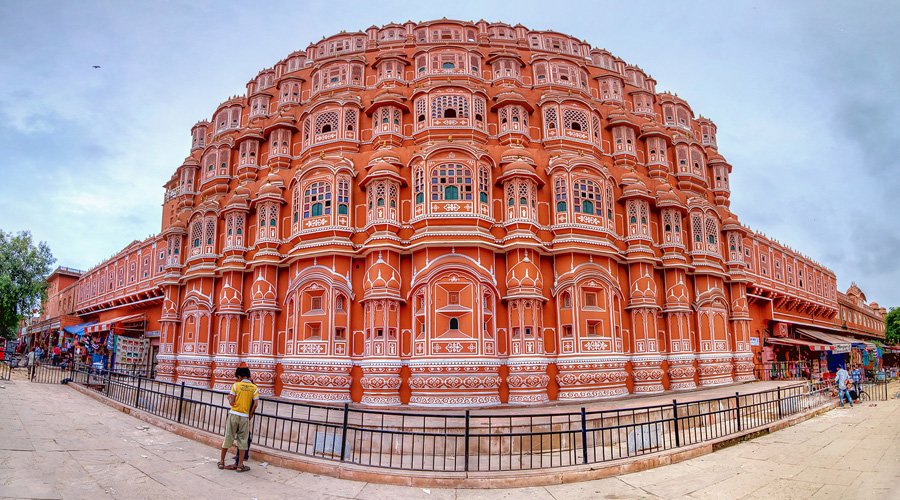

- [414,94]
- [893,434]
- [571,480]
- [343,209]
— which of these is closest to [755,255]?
[893,434]

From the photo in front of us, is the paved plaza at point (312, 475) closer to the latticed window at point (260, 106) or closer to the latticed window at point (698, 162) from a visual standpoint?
the latticed window at point (698, 162)

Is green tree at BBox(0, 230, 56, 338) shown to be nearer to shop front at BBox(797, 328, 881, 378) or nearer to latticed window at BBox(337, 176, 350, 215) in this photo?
latticed window at BBox(337, 176, 350, 215)

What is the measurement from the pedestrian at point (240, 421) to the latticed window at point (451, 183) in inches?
477

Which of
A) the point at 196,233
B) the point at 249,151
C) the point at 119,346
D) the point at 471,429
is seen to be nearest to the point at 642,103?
the point at 249,151

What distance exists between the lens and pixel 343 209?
21.8 m

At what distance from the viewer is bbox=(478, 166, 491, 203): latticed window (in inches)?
822

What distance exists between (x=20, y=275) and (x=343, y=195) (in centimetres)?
3411

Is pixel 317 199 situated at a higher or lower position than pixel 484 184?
lower

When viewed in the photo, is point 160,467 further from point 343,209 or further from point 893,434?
point 893,434

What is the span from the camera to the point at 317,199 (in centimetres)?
2219

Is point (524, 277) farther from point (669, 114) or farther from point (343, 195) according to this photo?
point (669, 114)

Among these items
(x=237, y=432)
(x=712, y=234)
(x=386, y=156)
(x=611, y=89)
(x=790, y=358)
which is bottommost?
(x=237, y=432)

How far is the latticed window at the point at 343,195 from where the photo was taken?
21.8m

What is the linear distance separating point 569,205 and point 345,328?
10.6 m
